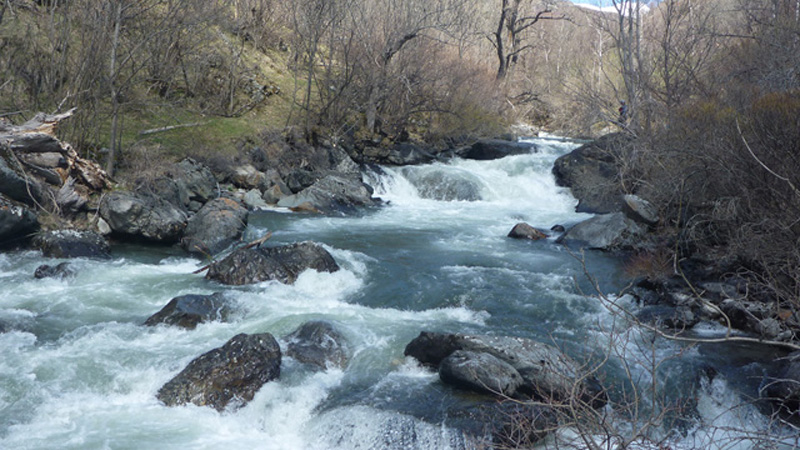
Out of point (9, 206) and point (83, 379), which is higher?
point (9, 206)

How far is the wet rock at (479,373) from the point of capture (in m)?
6.67

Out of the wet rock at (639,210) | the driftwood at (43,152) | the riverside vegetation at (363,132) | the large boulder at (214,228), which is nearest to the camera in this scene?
the riverside vegetation at (363,132)

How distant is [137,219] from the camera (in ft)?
40.1

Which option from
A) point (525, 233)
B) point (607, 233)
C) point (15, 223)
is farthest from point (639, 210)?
point (15, 223)

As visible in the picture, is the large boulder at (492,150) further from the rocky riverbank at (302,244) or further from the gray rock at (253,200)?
the gray rock at (253,200)

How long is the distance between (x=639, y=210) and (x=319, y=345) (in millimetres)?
8999

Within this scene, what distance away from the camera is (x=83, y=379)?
684cm

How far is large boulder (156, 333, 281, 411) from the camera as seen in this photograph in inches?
260

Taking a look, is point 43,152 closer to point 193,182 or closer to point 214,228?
point 193,182

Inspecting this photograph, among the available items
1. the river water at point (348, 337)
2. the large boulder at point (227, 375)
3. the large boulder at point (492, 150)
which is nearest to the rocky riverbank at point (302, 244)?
the large boulder at point (227, 375)

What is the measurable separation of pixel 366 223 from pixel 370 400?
943 centimetres

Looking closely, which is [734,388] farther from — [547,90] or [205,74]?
[547,90]

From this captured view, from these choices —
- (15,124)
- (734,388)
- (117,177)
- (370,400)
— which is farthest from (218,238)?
(734,388)

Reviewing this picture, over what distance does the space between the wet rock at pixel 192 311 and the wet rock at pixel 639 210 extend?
9404 millimetres
